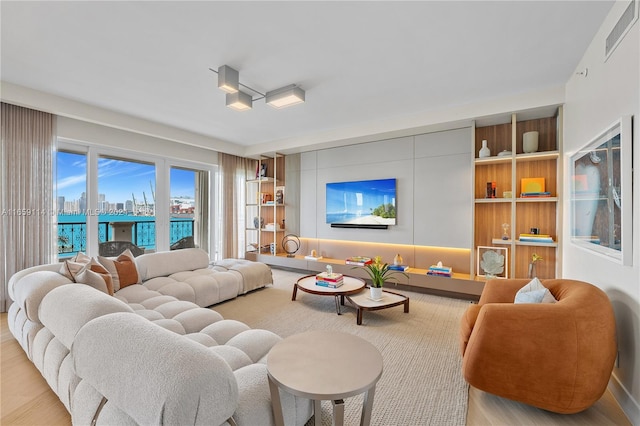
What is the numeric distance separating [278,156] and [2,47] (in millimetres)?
4125

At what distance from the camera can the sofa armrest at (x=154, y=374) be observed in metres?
0.91

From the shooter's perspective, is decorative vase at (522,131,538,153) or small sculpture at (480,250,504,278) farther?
small sculpture at (480,250,504,278)

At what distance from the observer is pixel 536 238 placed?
11.6ft

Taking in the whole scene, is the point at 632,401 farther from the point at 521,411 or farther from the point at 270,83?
the point at 270,83

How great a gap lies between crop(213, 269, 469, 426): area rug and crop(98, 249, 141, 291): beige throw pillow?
966 mm

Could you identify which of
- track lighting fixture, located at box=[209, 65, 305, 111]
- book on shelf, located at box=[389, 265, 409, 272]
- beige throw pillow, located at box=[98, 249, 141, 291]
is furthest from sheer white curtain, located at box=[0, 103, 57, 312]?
book on shelf, located at box=[389, 265, 409, 272]

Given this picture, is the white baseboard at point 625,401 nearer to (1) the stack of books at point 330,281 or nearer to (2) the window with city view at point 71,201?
(1) the stack of books at point 330,281

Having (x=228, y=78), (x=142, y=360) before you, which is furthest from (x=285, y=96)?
(x=142, y=360)

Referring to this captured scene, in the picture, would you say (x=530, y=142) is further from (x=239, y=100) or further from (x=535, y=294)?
(x=239, y=100)

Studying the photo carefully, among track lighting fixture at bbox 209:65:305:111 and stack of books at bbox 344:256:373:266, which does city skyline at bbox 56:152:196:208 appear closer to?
track lighting fixture at bbox 209:65:305:111

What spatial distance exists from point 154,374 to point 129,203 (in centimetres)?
452

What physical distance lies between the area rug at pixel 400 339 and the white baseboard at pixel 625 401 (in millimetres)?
879

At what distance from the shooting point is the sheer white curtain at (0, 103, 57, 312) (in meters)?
3.22

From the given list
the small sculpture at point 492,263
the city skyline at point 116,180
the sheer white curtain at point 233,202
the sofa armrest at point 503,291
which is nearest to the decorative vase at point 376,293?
the sofa armrest at point 503,291
